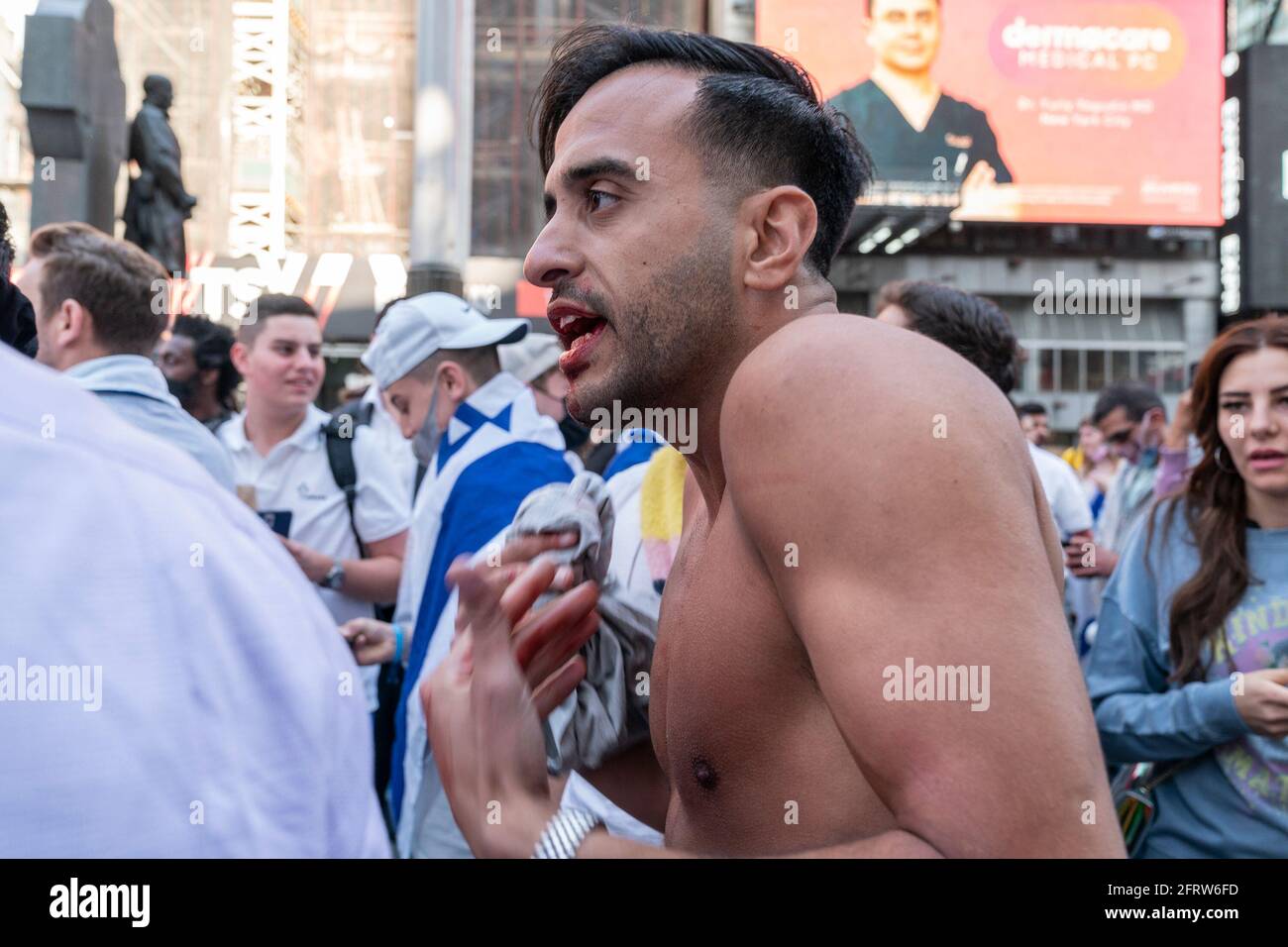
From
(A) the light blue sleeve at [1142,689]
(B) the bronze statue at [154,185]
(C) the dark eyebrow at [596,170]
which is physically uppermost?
(B) the bronze statue at [154,185]

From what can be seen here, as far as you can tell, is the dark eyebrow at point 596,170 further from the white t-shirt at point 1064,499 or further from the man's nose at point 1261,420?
the white t-shirt at point 1064,499

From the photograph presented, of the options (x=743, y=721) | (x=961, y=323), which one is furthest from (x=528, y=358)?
(x=743, y=721)

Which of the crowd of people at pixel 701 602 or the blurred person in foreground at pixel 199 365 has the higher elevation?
the blurred person in foreground at pixel 199 365

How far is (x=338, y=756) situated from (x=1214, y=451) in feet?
7.84

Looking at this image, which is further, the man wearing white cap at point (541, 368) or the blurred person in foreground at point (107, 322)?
the man wearing white cap at point (541, 368)

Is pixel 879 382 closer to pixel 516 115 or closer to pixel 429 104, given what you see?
pixel 429 104

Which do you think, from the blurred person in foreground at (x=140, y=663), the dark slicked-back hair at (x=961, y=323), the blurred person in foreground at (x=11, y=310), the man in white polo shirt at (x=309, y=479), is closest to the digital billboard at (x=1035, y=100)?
the man in white polo shirt at (x=309, y=479)

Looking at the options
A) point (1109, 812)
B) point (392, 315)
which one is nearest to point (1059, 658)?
point (1109, 812)

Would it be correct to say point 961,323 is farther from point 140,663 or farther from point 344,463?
point 140,663

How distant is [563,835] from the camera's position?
1.20 meters

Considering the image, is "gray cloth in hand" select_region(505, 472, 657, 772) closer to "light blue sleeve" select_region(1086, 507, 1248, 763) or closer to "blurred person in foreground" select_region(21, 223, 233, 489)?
"light blue sleeve" select_region(1086, 507, 1248, 763)

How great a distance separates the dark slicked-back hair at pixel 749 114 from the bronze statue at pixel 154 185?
966 cm

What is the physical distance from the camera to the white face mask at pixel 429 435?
3.85 metres

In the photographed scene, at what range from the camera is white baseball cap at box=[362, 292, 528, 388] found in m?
3.76
